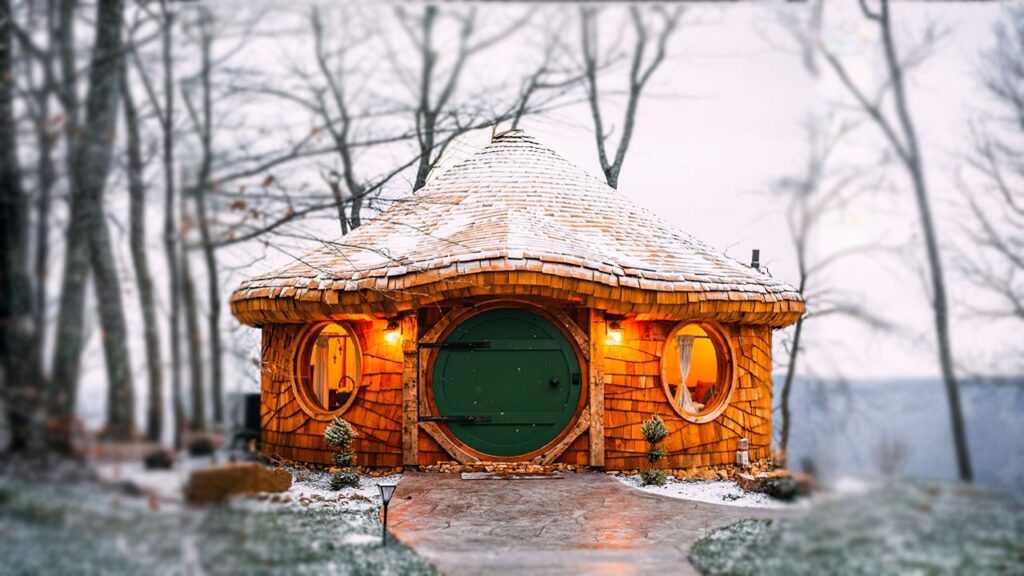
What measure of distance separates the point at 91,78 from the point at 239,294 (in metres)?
5.57

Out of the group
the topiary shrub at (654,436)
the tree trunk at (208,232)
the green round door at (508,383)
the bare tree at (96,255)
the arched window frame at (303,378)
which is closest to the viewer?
the bare tree at (96,255)

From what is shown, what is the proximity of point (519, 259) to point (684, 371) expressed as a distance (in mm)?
3150

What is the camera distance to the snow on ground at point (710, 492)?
723cm

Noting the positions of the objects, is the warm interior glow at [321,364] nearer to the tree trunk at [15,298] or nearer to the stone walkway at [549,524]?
the stone walkway at [549,524]

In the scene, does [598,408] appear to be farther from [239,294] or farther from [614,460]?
[239,294]

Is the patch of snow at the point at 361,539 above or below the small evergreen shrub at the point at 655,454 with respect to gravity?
below

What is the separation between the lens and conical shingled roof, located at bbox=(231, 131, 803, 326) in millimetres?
7883

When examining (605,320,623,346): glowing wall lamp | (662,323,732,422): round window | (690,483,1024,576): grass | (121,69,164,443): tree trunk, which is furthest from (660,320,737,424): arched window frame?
(121,69,164,443): tree trunk

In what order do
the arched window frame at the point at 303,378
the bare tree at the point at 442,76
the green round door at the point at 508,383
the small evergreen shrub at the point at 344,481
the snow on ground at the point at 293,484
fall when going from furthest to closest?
the arched window frame at the point at 303,378 → the green round door at the point at 508,383 → the small evergreen shrub at the point at 344,481 → the bare tree at the point at 442,76 → the snow on ground at the point at 293,484

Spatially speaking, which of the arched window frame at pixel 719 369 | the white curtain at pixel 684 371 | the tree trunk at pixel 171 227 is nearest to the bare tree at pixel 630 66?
the tree trunk at pixel 171 227

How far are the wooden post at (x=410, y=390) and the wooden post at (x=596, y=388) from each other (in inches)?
73.7

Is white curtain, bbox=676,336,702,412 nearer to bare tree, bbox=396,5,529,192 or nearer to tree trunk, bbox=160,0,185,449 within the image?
bare tree, bbox=396,5,529,192

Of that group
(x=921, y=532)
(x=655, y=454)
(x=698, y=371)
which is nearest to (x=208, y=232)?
(x=921, y=532)

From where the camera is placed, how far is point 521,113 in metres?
5.57
